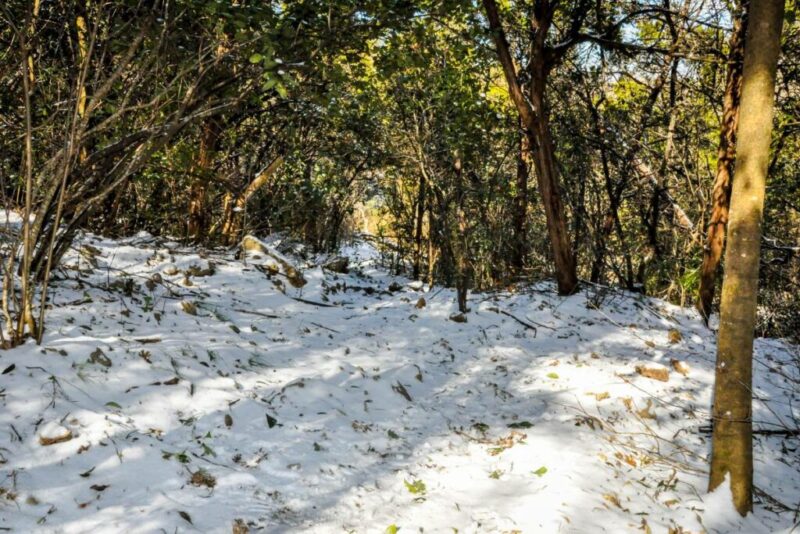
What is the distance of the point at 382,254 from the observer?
1216 cm

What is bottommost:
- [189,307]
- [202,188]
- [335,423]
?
[335,423]

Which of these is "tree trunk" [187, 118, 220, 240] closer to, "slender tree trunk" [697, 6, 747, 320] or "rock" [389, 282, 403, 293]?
"rock" [389, 282, 403, 293]

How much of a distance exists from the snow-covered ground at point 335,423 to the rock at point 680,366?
7 cm

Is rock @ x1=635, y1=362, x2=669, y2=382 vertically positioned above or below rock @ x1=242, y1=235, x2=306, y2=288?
below

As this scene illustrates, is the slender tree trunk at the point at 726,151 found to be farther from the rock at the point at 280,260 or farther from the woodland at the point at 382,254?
the rock at the point at 280,260

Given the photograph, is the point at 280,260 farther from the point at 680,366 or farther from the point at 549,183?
the point at 680,366

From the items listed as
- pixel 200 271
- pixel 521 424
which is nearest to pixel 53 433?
pixel 521 424

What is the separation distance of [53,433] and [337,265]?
6787 millimetres

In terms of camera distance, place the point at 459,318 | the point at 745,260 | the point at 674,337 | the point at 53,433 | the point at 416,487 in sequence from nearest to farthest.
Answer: the point at 53,433 < the point at 745,260 < the point at 416,487 < the point at 674,337 < the point at 459,318

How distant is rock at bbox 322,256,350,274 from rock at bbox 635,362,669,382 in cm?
557

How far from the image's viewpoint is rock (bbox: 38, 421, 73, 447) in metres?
2.64

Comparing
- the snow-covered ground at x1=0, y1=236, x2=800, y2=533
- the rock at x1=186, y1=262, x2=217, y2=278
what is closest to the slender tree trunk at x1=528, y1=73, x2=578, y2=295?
the snow-covered ground at x1=0, y1=236, x2=800, y2=533

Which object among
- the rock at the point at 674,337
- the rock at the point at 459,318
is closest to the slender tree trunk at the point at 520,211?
the rock at the point at 459,318

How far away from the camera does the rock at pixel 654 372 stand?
480 cm
